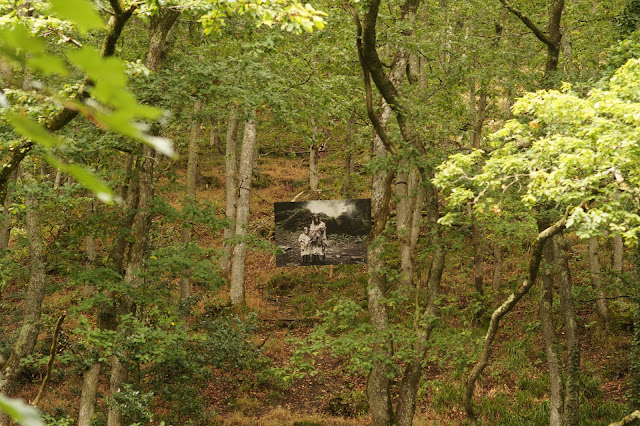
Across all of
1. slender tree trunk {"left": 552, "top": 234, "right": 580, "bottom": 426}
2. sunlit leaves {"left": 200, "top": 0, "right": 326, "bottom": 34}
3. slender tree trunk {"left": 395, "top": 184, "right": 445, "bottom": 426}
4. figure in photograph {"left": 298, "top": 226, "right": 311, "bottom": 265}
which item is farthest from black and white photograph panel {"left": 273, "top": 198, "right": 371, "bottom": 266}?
sunlit leaves {"left": 200, "top": 0, "right": 326, "bottom": 34}

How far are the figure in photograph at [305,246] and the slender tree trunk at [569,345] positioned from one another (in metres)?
6.41

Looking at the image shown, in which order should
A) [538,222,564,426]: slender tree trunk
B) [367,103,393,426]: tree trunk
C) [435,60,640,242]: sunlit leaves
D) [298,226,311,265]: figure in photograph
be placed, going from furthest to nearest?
[298,226,311,265]: figure in photograph < [538,222,564,426]: slender tree trunk < [367,103,393,426]: tree trunk < [435,60,640,242]: sunlit leaves

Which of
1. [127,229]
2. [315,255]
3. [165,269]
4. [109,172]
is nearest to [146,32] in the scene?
[109,172]

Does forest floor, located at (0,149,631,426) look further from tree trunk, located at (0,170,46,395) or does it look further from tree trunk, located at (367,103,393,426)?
tree trunk, located at (0,170,46,395)

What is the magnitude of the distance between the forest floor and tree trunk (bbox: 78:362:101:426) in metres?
1.02

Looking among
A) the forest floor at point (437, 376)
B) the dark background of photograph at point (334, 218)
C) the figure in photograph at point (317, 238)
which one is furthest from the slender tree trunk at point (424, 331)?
the figure in photograph at point (317, 238)

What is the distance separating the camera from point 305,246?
15.3m

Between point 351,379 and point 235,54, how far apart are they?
8706 millimetres

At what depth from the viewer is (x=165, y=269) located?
918cm

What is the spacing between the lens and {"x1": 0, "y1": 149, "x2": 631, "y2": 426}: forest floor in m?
12.0

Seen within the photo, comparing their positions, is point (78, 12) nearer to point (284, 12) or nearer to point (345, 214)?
point (284, 12)

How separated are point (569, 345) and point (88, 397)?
9311 millimetres

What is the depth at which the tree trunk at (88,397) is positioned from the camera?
9.81 metres

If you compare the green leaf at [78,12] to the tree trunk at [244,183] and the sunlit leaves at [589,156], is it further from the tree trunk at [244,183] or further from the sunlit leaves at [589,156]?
the tree trunk at [244,183]
